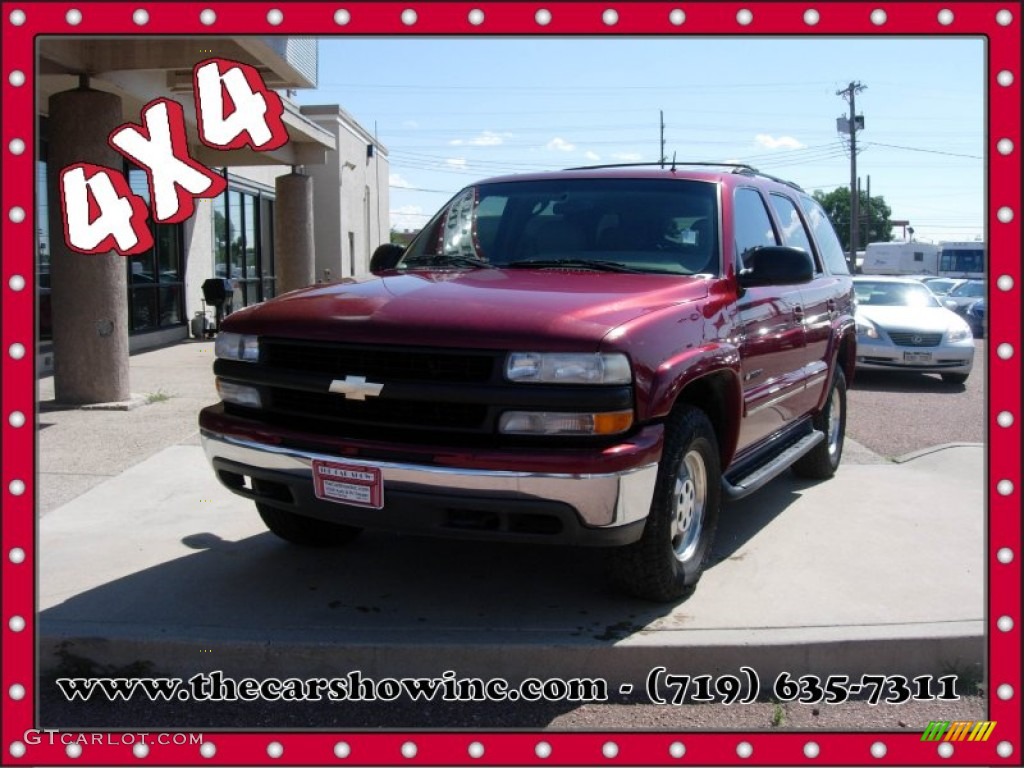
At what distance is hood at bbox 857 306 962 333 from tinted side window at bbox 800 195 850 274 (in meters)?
6.16

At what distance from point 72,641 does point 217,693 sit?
24.5 inches

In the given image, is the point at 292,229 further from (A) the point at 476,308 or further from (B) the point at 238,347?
(A) the point at 476,308

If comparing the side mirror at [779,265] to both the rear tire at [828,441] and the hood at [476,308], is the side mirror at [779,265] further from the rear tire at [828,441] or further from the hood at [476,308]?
the rear tire at [828,441]

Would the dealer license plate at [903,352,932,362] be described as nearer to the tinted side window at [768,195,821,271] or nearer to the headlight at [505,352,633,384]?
the tinted side window at [768,195,821,271]

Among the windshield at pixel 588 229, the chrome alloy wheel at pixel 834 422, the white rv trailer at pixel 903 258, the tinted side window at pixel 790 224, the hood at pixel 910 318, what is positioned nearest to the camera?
the windshield at pixel 588 229

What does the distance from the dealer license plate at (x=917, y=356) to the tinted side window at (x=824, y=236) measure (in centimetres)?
593

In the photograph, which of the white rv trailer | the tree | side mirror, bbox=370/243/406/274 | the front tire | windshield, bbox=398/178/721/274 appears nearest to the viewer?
the front tire

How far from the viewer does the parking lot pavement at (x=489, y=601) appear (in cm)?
362

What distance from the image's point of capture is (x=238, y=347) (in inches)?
160

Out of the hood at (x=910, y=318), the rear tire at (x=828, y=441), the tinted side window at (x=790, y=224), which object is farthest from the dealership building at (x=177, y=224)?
the hood at (x=910, y=318)

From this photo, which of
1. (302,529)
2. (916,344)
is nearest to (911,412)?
(916,344)

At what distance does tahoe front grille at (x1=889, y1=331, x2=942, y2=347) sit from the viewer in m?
12.8

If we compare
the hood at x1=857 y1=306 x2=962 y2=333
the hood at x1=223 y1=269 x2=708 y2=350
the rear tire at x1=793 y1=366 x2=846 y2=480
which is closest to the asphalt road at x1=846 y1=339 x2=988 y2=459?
the hood at x1=857 y1=306 x2=962 y2=333

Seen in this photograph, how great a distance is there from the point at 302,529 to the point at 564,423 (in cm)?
185
